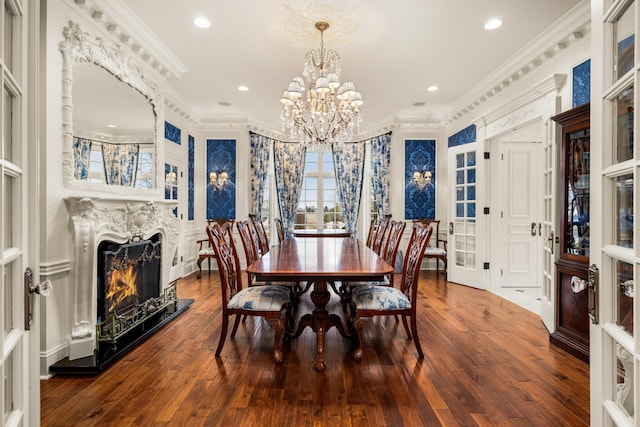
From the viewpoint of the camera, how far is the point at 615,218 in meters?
0.96

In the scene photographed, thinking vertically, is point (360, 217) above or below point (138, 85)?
below

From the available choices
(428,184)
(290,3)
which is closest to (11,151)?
(290,3)

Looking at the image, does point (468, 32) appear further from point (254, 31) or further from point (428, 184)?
point (428, 184)

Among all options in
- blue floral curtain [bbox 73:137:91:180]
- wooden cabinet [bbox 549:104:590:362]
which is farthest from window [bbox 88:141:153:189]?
wooden cabinet [bbox 549:104:590:362]

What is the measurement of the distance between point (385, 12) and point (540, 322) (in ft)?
11.0

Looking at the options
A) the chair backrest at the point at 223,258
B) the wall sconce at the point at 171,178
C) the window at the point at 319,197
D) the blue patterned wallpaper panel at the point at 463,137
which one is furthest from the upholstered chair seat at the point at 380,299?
the window at the point at 319,197

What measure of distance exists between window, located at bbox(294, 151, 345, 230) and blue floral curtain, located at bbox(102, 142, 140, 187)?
439 centimetres

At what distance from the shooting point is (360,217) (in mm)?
7461

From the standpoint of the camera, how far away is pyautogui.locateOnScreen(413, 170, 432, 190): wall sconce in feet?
20.9

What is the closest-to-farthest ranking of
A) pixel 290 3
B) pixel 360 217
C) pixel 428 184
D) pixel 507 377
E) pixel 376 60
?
pixel 507 377
pixel 290 3
pixel 376 60
pixel 428 184
pixel 360 217

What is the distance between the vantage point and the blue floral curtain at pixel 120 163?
2.95m

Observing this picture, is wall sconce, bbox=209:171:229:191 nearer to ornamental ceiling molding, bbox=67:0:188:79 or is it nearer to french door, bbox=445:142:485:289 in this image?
ornamental ceiling molding, bbox=67:0:188:79

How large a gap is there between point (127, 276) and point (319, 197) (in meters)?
4.89

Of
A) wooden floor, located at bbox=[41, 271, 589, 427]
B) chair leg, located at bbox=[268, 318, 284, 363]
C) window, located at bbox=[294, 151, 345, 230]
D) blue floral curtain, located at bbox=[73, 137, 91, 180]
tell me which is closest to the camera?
wooden floor, located at bbox=[41, 271, 589, 427]
